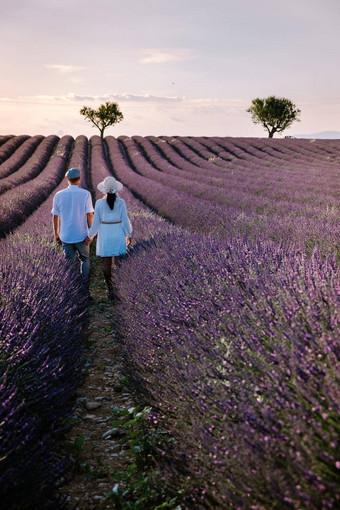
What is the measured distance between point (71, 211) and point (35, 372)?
9.74 ft

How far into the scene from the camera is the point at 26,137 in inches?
1457

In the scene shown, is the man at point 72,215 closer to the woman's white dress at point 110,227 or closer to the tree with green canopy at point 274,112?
the woman's white dress at point 110,227

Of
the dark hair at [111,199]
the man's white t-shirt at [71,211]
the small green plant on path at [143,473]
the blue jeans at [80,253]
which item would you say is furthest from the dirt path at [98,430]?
the dark hair at [111,199]

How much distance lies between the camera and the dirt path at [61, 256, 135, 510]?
2.28 meters

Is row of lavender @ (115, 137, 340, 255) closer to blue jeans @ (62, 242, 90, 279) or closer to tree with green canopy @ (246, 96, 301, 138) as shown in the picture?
blue jeans @ (62, 242, 90, 279)

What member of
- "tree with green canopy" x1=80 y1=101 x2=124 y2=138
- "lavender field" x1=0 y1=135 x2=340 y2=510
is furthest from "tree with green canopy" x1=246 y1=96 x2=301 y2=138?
"lavender field" x1=0 y1=135 x2=340 y2=510

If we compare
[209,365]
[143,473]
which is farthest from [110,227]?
[209,365]

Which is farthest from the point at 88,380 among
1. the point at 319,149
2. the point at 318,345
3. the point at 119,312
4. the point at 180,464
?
the point at 319,149

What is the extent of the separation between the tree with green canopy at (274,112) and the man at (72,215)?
142 ft

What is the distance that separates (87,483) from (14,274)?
5.73 ft

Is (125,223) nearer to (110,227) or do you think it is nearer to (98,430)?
(110,227)

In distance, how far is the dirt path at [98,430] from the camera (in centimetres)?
228

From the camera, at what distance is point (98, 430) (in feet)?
9.49

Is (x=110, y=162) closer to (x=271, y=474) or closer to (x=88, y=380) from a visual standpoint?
(x=88, y=380)
